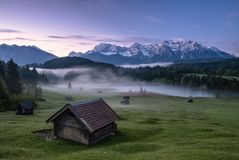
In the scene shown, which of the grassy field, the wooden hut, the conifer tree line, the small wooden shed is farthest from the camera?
the conifer tree line

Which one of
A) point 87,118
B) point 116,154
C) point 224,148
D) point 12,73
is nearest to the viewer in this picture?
point 116,154

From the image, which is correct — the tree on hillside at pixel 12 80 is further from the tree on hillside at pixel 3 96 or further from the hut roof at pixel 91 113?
the hut roof at pixel 91 113

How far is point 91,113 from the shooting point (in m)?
51.4

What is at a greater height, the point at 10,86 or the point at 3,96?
the point at 10,86

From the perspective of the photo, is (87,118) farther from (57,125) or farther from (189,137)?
(189,137)

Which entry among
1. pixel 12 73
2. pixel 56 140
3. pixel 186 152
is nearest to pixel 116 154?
pixel 186 152

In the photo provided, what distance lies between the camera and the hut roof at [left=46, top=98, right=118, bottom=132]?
48519 mm

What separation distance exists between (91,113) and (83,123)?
391 cm

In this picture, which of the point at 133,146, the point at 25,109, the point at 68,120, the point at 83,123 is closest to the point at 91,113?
the point at 83,123

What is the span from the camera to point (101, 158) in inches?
1423

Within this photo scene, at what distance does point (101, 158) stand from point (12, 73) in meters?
97.8

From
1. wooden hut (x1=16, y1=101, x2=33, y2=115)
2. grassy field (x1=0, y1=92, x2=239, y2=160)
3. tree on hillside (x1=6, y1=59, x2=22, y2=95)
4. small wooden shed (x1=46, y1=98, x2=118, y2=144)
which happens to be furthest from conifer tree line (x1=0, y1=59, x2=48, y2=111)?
small wooden shed (x1=46, y1=98, x2=118, y2=144)

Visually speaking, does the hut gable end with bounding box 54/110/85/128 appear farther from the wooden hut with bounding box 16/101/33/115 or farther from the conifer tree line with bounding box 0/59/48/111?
the conifer tree line with bounding box 0/59/48/111

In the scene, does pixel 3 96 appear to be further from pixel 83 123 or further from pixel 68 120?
pixel 83 123
